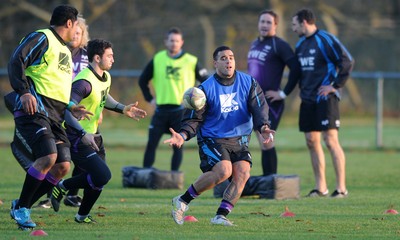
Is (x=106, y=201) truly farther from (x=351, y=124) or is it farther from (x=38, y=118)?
(x=351, y=124)

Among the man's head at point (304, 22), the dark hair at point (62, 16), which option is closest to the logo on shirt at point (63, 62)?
the dark hair at point (62, 16)

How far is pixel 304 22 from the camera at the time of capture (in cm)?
1181

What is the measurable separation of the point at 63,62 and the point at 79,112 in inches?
19.5

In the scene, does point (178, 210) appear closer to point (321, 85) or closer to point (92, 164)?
point (92, 164)

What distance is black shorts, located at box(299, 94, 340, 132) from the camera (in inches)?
461

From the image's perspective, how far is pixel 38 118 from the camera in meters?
8.14

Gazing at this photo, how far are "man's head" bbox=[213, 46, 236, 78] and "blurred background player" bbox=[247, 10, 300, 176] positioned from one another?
3028mm

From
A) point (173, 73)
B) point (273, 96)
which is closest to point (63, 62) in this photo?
point (273, 96)

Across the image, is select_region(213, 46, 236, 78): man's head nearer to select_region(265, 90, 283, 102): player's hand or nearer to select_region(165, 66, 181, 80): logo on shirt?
select_region(265, 90, 283, 102): player's hand

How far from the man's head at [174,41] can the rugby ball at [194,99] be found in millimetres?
4394

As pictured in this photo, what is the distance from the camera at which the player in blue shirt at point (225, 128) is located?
28.3 feet

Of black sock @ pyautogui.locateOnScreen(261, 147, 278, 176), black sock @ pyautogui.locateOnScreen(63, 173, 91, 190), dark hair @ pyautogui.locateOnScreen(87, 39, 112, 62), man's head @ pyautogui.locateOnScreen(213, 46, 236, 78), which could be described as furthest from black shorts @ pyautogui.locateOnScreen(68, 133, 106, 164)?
black sock @ pyautogui.locateOnScreen(261, 147, 278, 176)

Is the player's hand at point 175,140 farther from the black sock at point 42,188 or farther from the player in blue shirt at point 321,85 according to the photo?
the player in blue shirt at point 321,85

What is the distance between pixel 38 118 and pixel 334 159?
4896 millimetres
